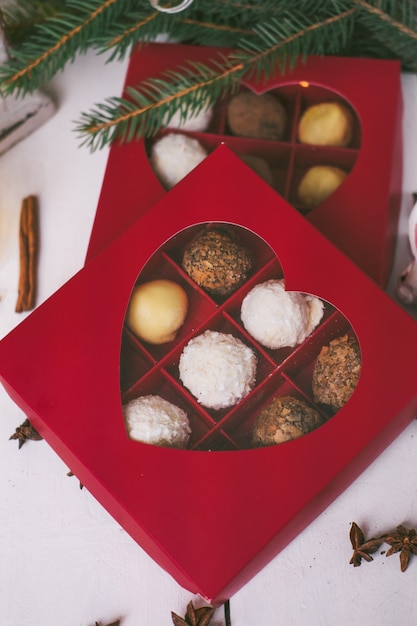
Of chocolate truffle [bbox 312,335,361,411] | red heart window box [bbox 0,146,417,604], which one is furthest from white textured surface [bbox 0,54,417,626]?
chocolate truffle [bbox 312,335,361,411]

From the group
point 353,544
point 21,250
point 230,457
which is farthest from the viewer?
point 21,250

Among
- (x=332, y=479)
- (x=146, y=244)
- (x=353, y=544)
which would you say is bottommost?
(x=353, y=544)

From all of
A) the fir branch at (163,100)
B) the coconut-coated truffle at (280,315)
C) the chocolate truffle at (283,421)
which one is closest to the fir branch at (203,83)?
the fir branch at (163,100)

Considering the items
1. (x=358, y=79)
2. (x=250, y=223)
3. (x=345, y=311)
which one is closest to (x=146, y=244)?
(x=250, y=223)

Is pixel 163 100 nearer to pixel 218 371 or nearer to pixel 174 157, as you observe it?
pixel 174 157

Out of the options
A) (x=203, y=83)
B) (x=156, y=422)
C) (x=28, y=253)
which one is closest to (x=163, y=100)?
(x=203, y=83)

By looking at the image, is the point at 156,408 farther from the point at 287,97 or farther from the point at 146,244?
the point at 287,97
